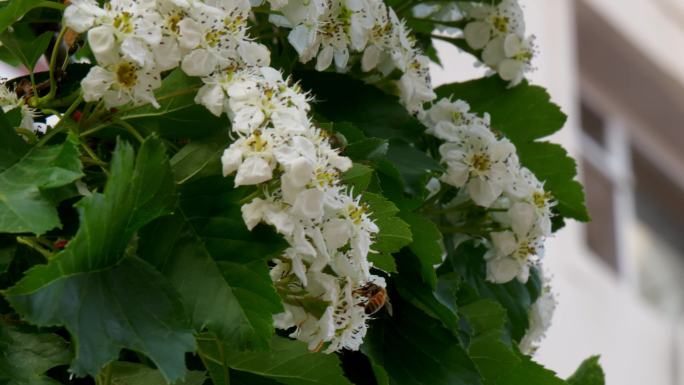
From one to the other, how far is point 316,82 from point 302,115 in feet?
0.42

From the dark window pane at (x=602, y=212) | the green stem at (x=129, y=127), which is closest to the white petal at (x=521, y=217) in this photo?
the green stem at (x=129, y=127)

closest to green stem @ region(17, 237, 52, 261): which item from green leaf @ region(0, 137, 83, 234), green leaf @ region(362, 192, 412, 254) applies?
green leaf @ region(0, 137, 83, 234)

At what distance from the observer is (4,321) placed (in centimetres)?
49

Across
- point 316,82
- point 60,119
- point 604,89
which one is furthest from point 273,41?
point 604,89

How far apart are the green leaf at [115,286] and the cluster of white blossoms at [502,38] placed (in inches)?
12.3

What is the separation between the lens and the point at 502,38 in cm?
73

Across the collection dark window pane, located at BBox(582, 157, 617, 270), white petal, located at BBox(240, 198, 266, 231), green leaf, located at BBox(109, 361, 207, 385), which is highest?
white petal, located at BBox(240, 198, 266, 231)

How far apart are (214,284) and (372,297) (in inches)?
3.7

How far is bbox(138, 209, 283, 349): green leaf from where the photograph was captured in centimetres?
46

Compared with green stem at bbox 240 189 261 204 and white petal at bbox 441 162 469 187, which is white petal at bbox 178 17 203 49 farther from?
white petal at bbox 441 162 469 187

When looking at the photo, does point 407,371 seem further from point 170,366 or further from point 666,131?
point 666,131

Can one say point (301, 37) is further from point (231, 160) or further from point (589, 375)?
point (589, 375)

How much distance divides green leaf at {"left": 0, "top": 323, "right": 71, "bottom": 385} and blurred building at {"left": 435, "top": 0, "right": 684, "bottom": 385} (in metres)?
3.29

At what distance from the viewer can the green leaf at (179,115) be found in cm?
51
